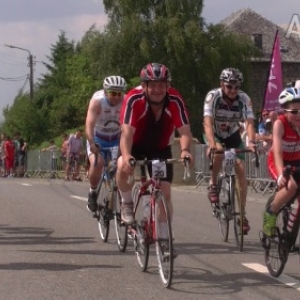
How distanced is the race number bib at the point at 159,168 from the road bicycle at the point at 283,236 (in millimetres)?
971

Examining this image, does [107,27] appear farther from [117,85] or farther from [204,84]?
[117,85]

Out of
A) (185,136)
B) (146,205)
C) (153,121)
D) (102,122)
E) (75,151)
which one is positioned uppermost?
(75,151)

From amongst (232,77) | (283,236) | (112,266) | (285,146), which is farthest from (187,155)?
(232,77)

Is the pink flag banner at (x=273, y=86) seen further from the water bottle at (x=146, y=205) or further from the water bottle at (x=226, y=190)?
the water bottle at (x=146, y=205)

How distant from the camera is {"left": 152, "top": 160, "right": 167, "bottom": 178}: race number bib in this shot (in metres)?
8.28

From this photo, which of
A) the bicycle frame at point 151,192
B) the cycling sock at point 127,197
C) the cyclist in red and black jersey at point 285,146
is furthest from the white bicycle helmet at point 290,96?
the cycling sock at point 127,197

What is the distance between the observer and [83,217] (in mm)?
14633

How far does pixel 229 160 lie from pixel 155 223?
2701 mm

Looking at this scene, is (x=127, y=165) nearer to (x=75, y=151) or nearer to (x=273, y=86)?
(x=273, y=86)

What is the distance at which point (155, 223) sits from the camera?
27.0 ft

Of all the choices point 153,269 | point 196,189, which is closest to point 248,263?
point 153,269

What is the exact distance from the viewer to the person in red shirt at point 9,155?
3835 cm

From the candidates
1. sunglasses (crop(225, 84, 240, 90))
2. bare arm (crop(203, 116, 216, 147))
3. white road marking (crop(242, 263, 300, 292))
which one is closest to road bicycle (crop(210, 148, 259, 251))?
bare arm (crop(203, 116, 216, 147))

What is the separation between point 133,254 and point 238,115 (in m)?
2.11
